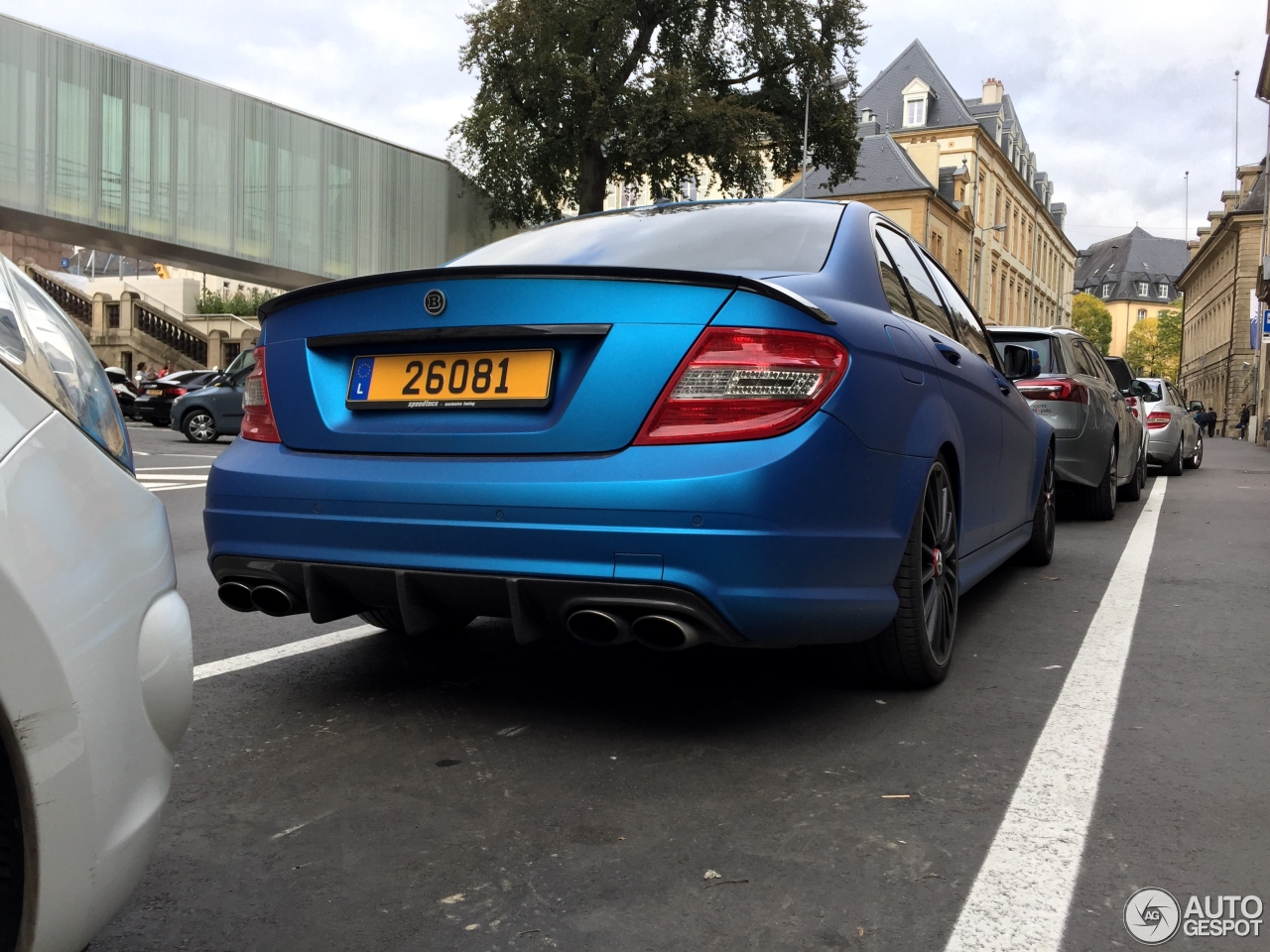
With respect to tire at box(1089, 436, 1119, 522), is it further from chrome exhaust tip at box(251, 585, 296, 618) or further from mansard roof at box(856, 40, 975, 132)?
mansard roof at box(856, 40, 975, 132)

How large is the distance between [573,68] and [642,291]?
92.6ft

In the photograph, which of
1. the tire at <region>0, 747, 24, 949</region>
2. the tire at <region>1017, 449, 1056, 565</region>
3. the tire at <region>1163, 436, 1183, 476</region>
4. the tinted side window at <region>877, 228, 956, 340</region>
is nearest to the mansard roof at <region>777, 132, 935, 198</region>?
the tire at <region>1163, 436, 1183, 476</region>

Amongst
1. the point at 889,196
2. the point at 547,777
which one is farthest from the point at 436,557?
the point at 889,196

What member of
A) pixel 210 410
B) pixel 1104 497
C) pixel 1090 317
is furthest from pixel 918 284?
pixel 1090 317

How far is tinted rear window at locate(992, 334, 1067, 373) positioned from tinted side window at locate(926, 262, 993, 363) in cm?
347

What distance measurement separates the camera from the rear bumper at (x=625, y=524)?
2.87 m

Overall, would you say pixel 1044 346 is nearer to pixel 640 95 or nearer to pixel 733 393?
pixel 733 393

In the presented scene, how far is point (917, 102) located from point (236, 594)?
6714 cm

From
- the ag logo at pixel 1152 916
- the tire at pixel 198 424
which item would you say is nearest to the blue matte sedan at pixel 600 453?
the ag logo at pixel 1152 916

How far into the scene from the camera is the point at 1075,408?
28.1ft

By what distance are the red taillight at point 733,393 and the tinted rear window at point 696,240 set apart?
43cm

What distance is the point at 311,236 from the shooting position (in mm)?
28875

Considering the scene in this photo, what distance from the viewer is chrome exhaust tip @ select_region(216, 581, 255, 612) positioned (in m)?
3.38

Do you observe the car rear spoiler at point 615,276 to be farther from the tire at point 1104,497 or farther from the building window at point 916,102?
the building window at point 916,102
